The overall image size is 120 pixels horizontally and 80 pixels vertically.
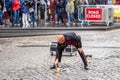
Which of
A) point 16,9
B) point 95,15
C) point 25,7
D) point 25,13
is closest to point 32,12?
point 25,13

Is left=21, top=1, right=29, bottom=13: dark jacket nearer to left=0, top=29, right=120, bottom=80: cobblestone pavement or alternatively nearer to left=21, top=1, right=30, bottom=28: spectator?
left=21, top=1, right=30, bottom=28: spectator

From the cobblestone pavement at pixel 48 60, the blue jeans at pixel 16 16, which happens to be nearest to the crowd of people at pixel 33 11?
the blue jeans at pixel 16 16

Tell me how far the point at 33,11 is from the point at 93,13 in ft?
12.6

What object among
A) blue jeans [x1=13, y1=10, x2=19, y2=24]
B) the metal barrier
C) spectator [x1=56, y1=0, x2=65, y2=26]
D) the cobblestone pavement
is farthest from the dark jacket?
the cobblestone pavement

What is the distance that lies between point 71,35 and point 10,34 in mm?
13457

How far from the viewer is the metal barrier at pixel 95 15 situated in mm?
31797

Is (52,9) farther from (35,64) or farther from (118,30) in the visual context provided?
(35,64)

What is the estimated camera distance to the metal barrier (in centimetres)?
3180

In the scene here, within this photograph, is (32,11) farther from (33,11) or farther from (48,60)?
(48,60)

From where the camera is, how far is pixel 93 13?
31656mm

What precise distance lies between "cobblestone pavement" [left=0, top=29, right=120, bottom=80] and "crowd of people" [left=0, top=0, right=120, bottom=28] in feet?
15.1

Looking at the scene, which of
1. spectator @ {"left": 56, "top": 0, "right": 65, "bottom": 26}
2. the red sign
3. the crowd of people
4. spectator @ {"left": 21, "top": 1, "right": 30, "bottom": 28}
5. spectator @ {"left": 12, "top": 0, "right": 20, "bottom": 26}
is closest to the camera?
spectator @ {"left": 21, "top": 1, "right": 30, "bottom": 28}

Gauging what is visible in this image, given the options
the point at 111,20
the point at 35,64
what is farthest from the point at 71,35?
the point at 111,20

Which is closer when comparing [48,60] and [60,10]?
[48,60]
